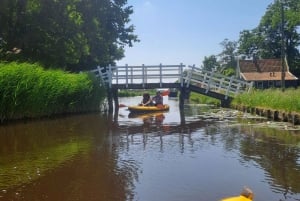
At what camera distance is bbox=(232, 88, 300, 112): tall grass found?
1998cm

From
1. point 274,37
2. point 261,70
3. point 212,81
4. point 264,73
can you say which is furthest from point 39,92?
point 274,37

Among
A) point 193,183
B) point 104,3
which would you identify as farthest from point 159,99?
point 193,183

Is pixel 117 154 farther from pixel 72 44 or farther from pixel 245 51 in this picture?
pixel 245 51

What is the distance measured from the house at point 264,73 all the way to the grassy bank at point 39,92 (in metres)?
37.0

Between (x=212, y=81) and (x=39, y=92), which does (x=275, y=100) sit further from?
(x=39, y=92)

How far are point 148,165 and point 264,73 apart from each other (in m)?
56.0

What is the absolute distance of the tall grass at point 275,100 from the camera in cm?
1998

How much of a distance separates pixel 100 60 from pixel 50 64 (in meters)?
9.04

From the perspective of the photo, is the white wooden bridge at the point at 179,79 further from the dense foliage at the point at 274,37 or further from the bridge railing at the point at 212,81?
the dense foliage at the point at 274,37

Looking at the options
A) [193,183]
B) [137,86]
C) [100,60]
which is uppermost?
[100,60]

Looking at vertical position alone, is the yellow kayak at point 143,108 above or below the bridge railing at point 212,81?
below

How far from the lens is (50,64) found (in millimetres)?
30984

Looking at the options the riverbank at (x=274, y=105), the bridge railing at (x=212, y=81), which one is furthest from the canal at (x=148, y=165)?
the bridge railing at (x=212, y=81)

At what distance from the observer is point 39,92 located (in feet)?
71.8
